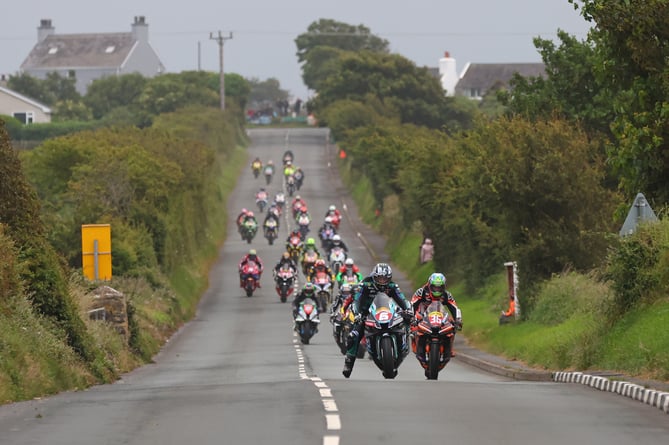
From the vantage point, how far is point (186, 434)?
14.0m

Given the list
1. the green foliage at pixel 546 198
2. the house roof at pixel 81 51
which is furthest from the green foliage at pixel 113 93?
the green foliage at pixel 546 198

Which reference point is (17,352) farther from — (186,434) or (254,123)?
(254,123)

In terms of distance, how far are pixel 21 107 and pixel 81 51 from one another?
142 feet

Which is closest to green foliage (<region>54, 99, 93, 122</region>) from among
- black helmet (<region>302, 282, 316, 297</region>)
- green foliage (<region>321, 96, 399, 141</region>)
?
green foliage (<region>321, 96, 399, 141</region>)

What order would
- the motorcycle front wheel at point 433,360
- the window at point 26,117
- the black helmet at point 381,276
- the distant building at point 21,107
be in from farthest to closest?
1. the window at point 26,117
2. the distant building at point 21,107
3. the motorcycle front wheel at point 433,360
4. the black helmet at point 381,276

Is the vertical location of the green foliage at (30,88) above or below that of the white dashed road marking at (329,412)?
above

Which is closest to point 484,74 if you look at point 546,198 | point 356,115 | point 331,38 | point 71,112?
point 331,38

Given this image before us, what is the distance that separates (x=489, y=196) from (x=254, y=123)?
145595 millimetres

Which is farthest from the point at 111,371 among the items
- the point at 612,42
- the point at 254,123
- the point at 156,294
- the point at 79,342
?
the point at 254,123

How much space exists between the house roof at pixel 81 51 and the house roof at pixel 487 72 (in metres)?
43.6

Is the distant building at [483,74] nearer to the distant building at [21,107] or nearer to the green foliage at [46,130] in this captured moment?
the distant building at [21,107]

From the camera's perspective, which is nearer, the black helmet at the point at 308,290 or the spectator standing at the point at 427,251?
the black helmet at the point at 308,290

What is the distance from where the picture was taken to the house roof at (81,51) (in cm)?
18300

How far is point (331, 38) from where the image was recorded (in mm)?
193500
